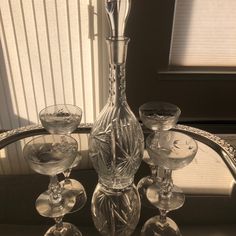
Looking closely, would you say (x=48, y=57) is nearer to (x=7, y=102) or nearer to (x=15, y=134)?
(x=7, y=102)

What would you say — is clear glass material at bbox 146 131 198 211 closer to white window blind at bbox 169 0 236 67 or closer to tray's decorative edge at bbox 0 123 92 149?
tray's decorative edge at bbox 0 123 92 149

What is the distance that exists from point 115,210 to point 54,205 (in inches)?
4.5

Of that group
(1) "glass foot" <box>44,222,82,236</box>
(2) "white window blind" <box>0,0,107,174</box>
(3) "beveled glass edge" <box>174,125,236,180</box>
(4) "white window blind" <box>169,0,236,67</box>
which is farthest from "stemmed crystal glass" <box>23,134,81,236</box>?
(4) "white window blind" <box>169,0,236,67</box>

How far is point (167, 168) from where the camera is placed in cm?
51

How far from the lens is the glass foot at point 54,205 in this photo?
1.73 feet

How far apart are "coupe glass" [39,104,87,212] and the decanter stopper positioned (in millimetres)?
244

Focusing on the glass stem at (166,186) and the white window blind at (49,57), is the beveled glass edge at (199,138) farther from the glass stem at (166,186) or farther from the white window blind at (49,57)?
the white window blind at (49,57)

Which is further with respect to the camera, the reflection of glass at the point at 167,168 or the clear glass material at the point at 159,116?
the clear glass material at the point at 159,116

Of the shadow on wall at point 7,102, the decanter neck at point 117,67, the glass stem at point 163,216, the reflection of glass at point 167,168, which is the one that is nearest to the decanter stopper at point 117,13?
the decanter neck at point 117,67

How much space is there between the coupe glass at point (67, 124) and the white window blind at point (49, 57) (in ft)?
1.55

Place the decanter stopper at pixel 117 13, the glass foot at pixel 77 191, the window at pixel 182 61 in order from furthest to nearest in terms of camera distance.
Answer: the window at pixel 182 61 < the glass foot at pixel 77 191 < the decanter stopper at pixel 117 13

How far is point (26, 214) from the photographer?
0.54 meters

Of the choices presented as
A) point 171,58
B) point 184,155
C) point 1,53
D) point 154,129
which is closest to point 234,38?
point 171,58

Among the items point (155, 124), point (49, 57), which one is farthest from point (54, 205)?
point (49, 57)
